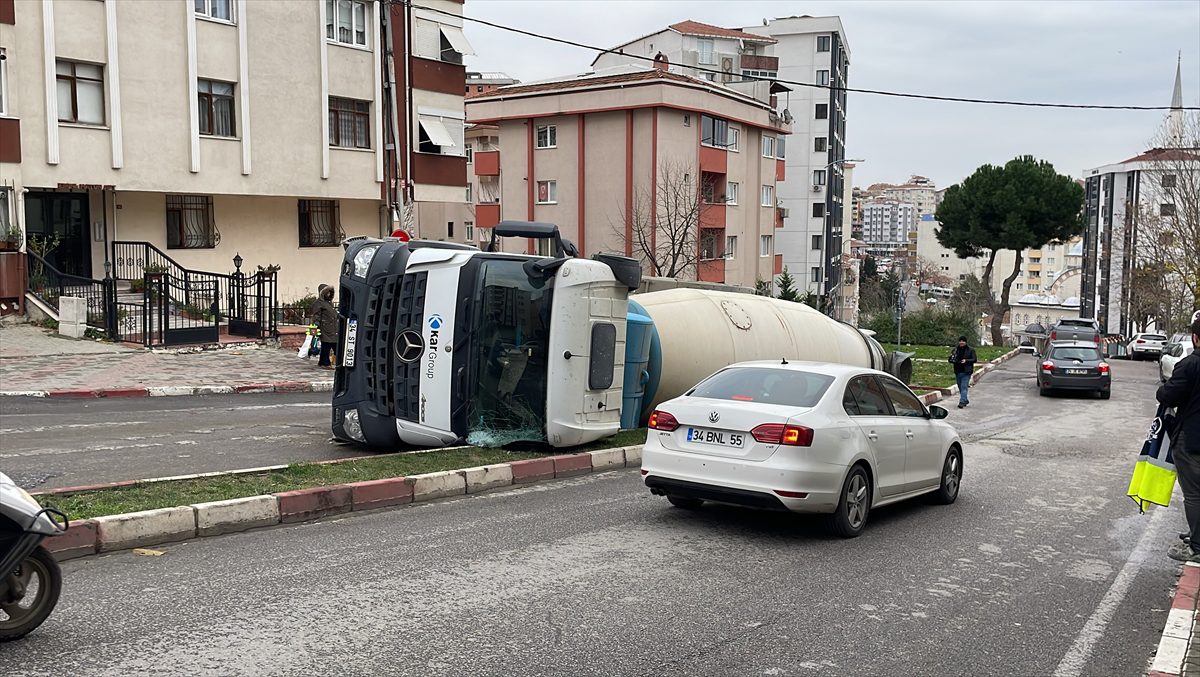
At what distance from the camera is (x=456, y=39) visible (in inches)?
1431

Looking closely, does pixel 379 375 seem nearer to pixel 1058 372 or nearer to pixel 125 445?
pixel 125 445

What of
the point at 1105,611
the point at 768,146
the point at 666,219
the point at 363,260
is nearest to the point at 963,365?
the point at 363,260

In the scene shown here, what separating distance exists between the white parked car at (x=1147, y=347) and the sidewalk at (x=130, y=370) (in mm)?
49326

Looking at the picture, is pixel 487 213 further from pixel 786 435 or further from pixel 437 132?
pixel 786 435

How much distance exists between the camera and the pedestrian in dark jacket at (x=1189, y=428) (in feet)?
24.8

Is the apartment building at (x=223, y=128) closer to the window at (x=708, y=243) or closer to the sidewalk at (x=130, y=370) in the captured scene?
the sidewalk at (x=130, y=370)

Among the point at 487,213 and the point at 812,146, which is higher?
the point at 812,146

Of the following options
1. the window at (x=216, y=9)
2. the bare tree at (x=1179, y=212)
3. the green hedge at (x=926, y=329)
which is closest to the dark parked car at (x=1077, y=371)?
the bare tree at (x=1179, y=212)

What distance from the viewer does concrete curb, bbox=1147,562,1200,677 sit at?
5.65 m

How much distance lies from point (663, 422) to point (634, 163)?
39.6 metres

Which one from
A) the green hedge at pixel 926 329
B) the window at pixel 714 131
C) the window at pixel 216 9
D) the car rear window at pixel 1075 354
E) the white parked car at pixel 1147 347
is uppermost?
the window at pixel 216 9

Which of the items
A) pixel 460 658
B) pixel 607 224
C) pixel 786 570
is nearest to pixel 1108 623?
pixel 786 570

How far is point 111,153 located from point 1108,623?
2567cm

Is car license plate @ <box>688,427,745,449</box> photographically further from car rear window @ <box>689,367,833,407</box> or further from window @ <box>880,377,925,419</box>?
window @ <box>880,377,925,419</box>
